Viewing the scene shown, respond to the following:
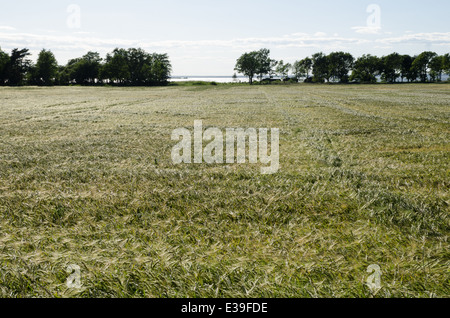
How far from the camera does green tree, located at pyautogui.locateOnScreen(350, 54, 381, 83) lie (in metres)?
140

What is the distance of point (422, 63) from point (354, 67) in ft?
103

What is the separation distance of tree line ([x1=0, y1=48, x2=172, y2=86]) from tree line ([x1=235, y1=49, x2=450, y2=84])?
175 feet

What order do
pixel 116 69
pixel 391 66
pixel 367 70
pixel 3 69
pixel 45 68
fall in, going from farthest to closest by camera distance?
pixel 367 70 < pixel 391 66 < pixel 116 69 < pixel 45 68 < pixel 3 69

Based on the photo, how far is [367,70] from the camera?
143500 millimetres

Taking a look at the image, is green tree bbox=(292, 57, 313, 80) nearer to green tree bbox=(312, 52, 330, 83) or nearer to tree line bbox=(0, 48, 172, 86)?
green tree bbox=(312, 52, 330, 83)

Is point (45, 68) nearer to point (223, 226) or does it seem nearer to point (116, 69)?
point (116, 69)

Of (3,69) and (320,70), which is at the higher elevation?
(320,70)

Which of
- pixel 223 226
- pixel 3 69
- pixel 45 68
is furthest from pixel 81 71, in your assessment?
pixel 223 226

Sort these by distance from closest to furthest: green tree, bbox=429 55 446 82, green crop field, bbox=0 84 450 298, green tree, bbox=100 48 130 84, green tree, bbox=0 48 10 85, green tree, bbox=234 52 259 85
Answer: green crop field, bbox=0 84 450 298, green tree, bbox=0 48 10 85, green tree, bbox=100 48 130 84, green tree, bbox=429 55 446 82, green tree, bbox=234 52 259 85

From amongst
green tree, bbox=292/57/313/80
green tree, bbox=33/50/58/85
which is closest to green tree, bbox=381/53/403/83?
green tree, bbox=292/57/313/80

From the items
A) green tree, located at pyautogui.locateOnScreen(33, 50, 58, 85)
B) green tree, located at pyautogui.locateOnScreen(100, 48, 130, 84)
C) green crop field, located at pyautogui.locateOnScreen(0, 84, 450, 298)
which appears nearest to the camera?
green crop field, located at pyautogui.locateOnScreen(0, 84, 450, 298)

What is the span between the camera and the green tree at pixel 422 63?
433 feet
